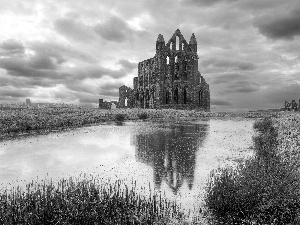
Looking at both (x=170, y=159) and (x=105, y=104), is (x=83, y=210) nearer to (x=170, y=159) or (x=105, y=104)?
(x=170, y=159)

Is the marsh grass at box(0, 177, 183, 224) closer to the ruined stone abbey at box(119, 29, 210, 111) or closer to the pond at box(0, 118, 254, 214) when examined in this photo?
the pond at box(0, 118, 254, 214)

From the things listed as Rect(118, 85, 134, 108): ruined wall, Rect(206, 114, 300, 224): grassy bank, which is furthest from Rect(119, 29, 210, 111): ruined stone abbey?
Rect(206, 114, 300, 224): grassy bank

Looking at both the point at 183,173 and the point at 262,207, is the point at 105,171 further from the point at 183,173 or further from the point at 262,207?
the point at 262,207

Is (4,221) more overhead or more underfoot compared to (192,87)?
more underfoot

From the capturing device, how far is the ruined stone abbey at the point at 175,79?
2766 inches

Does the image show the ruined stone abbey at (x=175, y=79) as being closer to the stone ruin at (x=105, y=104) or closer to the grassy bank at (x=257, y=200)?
the stone ruin at (x=105, y=104)

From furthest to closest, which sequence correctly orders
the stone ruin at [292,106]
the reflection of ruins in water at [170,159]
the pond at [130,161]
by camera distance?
the stone ruin at [292,106] < the reflection of ruins in water at [170,159] < the pond at [130,161]

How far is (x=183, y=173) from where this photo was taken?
10.5 meters

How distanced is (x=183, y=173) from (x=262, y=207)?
172 inches

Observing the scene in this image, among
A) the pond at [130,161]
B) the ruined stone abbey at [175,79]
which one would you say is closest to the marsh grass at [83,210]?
the pond at [130,161]

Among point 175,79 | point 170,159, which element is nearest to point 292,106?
point 175,79

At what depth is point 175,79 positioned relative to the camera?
72.6 metres

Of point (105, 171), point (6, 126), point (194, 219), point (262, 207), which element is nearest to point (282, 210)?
point (262, 207)

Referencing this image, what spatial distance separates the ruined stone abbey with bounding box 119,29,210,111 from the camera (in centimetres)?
7025
